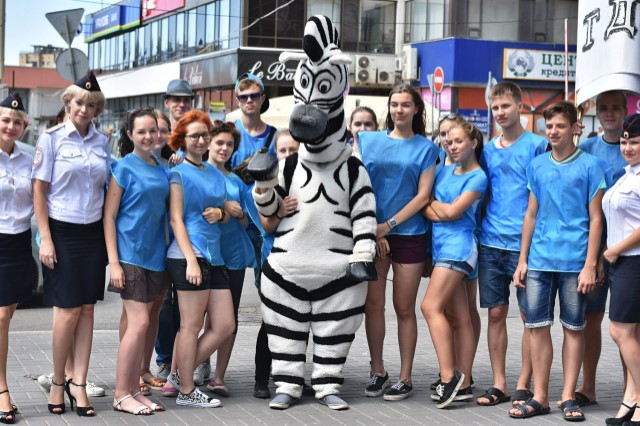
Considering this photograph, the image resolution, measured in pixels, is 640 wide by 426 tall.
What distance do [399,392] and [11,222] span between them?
108 inches

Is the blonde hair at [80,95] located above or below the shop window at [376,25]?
below

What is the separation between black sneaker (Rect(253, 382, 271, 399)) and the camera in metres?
6.79

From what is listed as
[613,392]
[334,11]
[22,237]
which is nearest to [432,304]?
[613,392]

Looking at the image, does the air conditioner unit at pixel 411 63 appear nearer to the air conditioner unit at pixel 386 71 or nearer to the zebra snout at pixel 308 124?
the air conditioner unit at pixel 386 71

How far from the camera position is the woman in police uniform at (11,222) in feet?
19.7

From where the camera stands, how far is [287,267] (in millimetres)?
6535

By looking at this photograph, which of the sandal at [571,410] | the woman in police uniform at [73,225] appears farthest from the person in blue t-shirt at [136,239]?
the sandal at [571,410]

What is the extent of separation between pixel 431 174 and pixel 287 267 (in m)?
1.17

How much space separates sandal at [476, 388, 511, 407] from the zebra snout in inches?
81.6

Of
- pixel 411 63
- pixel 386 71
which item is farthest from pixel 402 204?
pixel 386 71

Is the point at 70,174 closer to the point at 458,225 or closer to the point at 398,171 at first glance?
the point at 398,171

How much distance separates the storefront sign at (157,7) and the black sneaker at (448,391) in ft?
125

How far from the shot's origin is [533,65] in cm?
3356

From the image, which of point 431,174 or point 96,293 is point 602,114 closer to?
point 431,174
